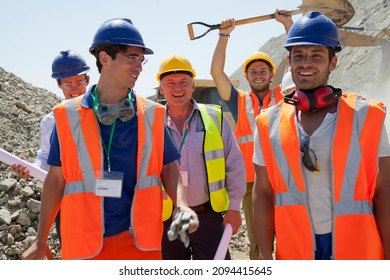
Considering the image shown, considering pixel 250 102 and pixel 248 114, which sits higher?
pixel 250 102

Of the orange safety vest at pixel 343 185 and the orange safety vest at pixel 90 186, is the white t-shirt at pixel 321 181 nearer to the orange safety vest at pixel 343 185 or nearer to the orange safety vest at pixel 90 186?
the orange safety vest at pixel 343 185

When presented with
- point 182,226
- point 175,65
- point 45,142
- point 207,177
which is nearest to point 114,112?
point 182,226

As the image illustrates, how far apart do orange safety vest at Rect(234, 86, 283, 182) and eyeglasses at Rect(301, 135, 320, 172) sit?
274 centimetres

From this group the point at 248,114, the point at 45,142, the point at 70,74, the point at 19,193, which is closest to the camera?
the point at 45,142

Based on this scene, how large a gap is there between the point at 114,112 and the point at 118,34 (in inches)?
17.0

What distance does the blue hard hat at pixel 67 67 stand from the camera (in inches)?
Answer: 190

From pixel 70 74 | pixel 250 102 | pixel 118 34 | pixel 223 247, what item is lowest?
pixel 223 247

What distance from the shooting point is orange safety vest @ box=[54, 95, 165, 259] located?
2.75 metres

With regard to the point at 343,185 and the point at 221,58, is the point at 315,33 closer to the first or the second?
the point at 343,185

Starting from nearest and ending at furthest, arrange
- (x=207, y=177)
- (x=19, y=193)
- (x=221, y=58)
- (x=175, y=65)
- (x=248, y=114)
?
1. (x=207, y=177)
2. (x=175, y=65)
3. (x=221, y=58)
4. (x=248, y=114)
5. (x=19, y=193)

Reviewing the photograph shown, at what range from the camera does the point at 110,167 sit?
2.78 meters

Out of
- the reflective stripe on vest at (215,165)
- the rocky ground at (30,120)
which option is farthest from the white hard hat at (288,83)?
the rocky ground at (30,120)

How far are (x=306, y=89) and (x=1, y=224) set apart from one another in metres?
5.15

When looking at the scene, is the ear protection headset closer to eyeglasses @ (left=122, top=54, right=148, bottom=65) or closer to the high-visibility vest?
eyeglasses @ (left=122, top=54, right=148, bottom=65)
